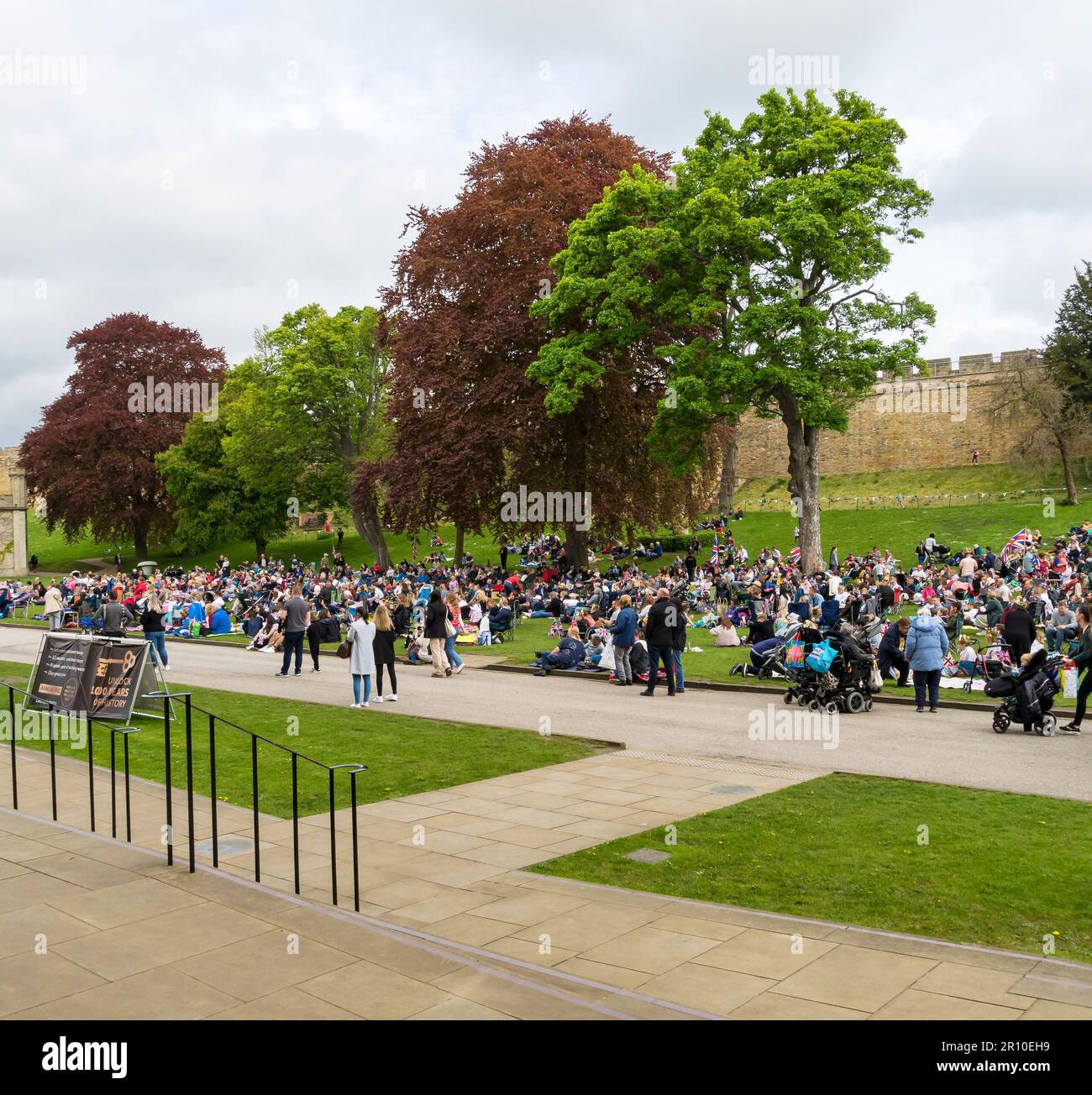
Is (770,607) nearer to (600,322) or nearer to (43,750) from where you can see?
(600,322)

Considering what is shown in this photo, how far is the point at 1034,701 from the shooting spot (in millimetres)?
13672

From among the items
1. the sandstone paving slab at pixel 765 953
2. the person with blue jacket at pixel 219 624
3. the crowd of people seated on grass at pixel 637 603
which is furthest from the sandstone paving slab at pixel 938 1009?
the person with blue jacket at pixel 219 624

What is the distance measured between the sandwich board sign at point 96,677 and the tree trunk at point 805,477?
21.7 meters

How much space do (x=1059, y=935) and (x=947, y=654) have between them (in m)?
12.7

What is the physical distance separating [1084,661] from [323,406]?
Result: 40.5 metres

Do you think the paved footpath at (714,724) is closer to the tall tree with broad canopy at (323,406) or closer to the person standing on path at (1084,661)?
the person standing on path at (1084,661)

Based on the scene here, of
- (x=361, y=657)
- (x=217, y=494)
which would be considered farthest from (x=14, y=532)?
(x=361, y=657)

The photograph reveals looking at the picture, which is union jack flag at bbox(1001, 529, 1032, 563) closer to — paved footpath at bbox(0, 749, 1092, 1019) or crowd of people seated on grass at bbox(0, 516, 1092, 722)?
crowd of people seated on grass at bbox(0, 516, 1092, 722)

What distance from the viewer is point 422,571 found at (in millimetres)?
36656

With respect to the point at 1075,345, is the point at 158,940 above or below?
below

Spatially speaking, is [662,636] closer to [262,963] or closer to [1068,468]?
[262,963]

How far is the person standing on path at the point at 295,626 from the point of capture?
19706 mm

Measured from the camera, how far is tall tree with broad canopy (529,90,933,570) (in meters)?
29.3
